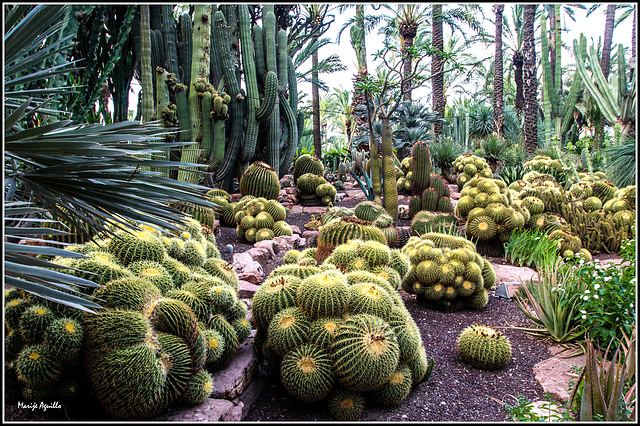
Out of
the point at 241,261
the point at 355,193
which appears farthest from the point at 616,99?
the point at 241,261

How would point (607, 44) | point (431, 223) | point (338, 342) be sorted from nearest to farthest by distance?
1. point (338, 342)
2. point (431, 223)
3. point (607, 44)

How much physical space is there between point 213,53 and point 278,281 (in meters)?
6.98

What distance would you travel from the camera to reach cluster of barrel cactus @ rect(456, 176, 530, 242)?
587 cm

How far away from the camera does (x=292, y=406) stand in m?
2.52

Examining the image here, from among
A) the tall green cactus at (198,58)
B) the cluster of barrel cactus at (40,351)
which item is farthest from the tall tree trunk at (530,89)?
the cluster of barrel cactus at (40,351)

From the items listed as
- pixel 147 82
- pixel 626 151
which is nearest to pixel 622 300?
pixel 147 82

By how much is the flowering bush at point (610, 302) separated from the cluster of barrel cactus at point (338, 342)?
1254mm

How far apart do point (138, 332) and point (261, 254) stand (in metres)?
3.50

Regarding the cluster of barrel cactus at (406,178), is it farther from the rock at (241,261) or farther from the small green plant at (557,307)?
the small green plant at (557,307)

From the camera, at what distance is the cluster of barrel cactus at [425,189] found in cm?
727

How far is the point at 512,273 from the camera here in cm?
518

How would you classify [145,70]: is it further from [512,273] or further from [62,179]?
[512,273]

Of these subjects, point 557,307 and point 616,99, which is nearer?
point 557,307

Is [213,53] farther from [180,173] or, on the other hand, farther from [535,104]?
[535,104]
